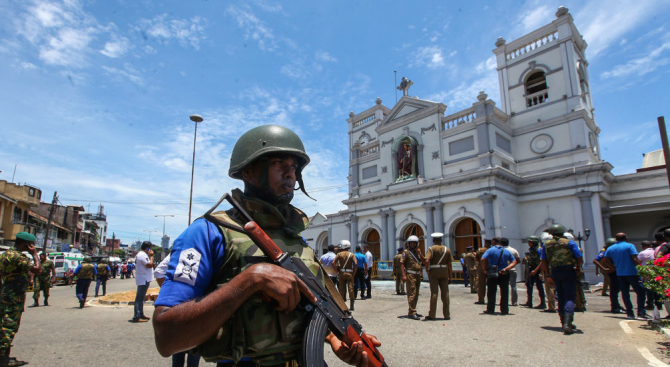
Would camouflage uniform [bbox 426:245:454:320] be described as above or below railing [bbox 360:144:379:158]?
below

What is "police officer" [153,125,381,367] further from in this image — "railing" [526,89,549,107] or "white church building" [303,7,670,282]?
"railing" [526,89,549,107]

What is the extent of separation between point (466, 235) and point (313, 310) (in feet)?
64.2

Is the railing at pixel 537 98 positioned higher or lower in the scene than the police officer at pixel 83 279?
higher

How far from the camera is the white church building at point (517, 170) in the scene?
17.8m

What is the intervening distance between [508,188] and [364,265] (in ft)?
38.6

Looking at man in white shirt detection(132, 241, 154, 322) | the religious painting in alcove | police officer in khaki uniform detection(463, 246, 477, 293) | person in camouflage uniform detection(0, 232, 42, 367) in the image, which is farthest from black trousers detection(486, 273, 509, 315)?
the religious painting in alcove

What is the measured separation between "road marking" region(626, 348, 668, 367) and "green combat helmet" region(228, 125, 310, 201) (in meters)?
5.18

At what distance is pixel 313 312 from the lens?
5.22ft

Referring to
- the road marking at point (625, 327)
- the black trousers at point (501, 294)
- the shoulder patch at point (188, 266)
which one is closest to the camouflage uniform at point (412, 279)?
the black trousers at point (501, 294)

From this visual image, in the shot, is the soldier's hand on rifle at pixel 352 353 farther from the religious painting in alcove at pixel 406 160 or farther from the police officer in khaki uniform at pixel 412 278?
the religious painting in alcove at pixel 406 160

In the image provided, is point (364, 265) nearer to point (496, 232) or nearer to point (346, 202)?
point (496, 232)

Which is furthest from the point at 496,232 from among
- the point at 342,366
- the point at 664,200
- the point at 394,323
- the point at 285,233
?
the point at 285,233

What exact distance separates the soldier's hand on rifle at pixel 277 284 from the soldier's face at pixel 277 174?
0.56 metres

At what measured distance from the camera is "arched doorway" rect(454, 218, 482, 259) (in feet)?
64.0
